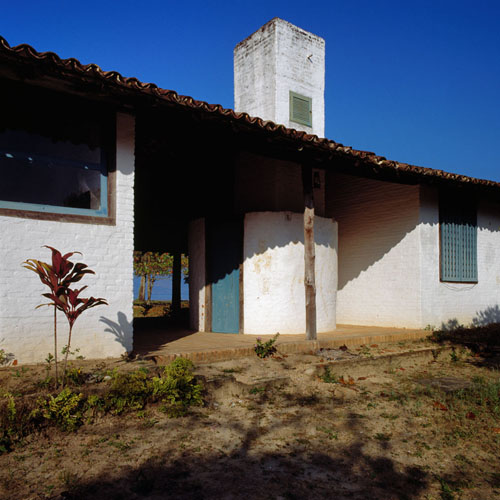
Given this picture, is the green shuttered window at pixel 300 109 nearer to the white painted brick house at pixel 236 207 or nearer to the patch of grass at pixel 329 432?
the white painted brick house at pixel 236 207

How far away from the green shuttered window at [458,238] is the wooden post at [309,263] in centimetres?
410

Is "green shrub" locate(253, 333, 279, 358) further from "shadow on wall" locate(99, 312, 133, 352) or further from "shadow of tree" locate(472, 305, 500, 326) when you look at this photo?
"shadow of tree" locate(472, 305, 500, 326)

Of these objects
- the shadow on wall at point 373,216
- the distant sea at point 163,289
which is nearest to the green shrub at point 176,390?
the shadow on wall at point 373,216

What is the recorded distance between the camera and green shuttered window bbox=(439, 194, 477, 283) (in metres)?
9.69

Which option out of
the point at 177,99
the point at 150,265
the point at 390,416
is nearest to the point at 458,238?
the point at 390,416

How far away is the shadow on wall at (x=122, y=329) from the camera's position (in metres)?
5.47

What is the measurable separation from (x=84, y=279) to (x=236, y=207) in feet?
15.1

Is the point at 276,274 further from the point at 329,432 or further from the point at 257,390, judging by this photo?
the point at 329,432

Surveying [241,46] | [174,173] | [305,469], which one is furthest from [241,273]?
[241,46]

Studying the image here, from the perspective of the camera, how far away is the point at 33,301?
4.99 meters

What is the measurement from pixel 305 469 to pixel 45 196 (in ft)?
14.2

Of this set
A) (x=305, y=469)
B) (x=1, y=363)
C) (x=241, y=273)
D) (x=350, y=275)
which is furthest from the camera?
(x=350, y=275)

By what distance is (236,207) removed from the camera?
9398 millimetres

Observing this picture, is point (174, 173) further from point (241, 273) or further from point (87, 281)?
point (87, 281)
